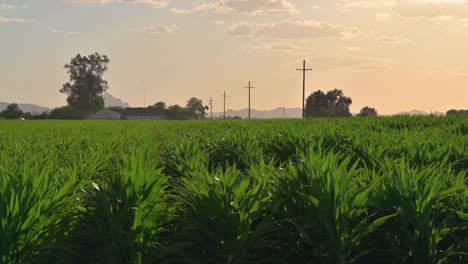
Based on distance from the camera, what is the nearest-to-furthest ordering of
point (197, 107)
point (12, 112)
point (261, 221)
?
1. point (261, 221)
2. point (12, 112)
3. point (197, 107)

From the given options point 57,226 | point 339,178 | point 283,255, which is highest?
point 339,178

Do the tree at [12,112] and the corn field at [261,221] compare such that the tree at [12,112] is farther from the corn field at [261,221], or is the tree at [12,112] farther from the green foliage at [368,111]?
the corn field at [261,221]

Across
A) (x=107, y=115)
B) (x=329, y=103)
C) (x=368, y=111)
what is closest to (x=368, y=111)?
(x=368, y=111)

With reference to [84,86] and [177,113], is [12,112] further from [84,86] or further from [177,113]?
[177,113]

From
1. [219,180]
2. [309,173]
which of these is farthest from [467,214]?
[219,180]

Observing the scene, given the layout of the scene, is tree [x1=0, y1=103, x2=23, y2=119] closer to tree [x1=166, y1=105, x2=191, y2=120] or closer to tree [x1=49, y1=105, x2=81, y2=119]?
tree [x1=49, y1=105, x2=81, y2=119]

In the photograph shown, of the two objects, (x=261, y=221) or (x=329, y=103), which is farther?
(x=329, y=103)

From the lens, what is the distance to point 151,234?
366cm

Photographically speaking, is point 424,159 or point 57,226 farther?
point 424,159

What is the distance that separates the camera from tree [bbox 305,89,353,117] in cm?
12838

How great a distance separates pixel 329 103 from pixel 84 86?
7174 centimetres

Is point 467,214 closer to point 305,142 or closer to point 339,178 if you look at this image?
point 339,178

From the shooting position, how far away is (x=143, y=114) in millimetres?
157500

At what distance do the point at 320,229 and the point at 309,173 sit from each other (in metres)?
0.57
